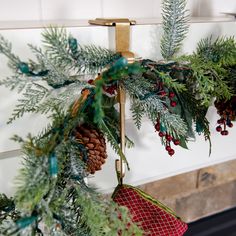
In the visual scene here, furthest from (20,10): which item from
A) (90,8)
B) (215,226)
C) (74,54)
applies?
(215,226)

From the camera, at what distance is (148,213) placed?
0.53m

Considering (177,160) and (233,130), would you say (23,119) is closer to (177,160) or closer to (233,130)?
(177,160)

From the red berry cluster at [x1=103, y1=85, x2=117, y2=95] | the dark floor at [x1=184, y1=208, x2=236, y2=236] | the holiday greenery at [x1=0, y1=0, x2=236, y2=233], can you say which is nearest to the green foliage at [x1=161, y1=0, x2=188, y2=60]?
the holiday greenery at [x1=0, y1=0, x2=236, y2=233]

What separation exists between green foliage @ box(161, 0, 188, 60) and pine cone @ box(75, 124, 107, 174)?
0.61 ft

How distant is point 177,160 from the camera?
78 centimetres

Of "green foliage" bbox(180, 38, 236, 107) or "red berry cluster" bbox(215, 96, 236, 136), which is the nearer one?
"green foliage" bbox(180, 38, 236, 107)

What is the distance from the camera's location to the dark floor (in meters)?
0.96

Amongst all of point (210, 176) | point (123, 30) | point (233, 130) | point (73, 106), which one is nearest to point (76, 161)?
point (73, 106)

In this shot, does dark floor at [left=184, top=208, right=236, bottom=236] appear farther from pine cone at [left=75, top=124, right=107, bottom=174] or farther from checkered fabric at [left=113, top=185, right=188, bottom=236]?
pine cone at [left=75, top=124, right=107, bottom=174]

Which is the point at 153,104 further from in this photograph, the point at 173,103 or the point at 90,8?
the point at 90,8

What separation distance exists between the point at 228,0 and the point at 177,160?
403 millimetres

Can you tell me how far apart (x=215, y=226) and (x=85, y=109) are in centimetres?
66

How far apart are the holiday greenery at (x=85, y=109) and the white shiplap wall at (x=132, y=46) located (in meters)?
0.03

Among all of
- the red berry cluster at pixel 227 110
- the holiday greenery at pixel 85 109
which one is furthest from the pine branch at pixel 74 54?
the red berry cluster at pixel 227 110
